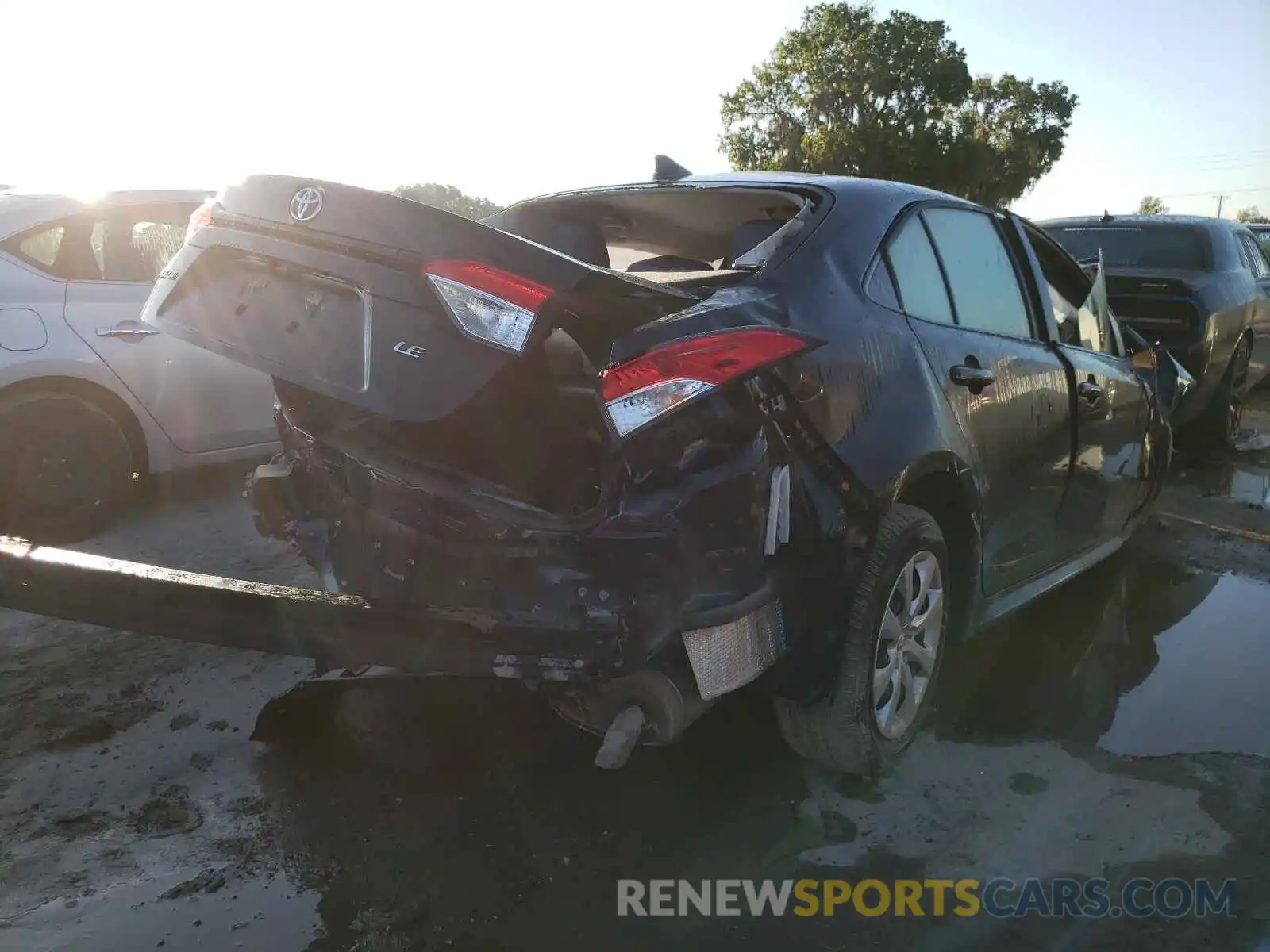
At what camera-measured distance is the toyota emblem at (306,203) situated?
7.81ft

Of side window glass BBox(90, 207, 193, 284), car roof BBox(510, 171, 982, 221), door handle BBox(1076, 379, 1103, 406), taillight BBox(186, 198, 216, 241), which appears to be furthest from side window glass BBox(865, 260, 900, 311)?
side window glass BBox(90, 207, 193, 284)

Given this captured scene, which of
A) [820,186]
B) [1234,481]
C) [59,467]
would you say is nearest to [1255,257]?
[1234,481]

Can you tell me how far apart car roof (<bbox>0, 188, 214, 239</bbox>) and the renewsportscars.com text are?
4.33 meters

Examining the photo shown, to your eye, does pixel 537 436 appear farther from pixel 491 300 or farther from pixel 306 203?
pixel 306 203

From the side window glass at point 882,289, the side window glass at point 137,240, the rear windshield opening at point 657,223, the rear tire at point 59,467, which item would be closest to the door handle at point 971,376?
the side window glass at point 882,289

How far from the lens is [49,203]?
186 inches

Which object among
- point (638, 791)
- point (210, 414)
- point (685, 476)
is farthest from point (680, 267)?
point (210, 414)

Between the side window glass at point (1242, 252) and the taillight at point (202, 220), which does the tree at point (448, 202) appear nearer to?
the taillight at point (202, 220)

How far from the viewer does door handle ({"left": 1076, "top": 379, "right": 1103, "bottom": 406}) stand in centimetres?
389

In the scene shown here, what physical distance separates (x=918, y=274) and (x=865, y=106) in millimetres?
37341

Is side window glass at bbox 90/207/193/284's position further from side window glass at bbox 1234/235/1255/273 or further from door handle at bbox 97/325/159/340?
side window glass at bbox 1234/235/1255/273

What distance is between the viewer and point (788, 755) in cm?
307

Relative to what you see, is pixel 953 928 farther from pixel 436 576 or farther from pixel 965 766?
pixel 436 576

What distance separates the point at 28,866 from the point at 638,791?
1631mm
